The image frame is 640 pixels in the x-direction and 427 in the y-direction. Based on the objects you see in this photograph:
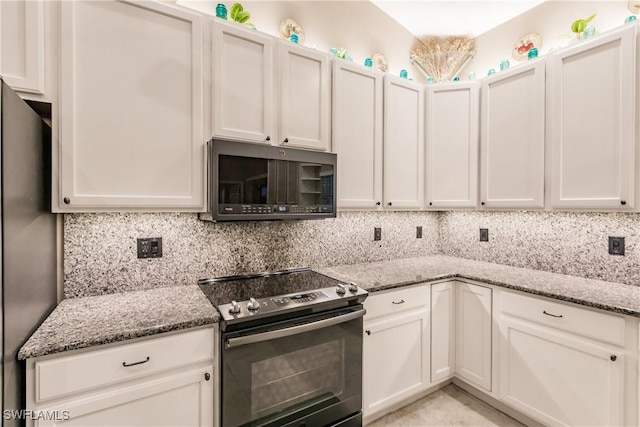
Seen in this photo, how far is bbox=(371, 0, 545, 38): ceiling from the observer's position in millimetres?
2455

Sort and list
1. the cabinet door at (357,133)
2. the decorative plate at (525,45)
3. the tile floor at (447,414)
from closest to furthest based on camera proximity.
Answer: the tile floor at (447,414) < the cabinet door at (357,133) < the decorative plate at (525,45)

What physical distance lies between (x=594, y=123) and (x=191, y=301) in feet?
8.02

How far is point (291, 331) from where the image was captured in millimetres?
1429

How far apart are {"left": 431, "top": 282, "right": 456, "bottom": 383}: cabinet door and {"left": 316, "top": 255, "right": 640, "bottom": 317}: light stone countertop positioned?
116 millimetres

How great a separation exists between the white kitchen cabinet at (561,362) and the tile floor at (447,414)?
0.58ft

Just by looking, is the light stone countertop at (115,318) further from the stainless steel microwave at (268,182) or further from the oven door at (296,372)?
the stainless steel microwave at (268,182)

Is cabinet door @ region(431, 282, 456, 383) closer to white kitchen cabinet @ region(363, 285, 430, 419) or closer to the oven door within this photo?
white kitchen cabinet @ region(363, 285, 430, 419)

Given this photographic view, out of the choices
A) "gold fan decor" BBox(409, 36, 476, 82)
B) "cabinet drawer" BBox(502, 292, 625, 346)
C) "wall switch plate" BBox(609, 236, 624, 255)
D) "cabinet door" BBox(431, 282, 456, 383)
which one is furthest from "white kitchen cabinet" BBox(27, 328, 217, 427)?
"gold fan decor" BBox(409, 36, 476, 82)

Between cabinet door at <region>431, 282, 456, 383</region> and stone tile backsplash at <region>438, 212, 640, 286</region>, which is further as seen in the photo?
cabinet door at <region>431, 282, 456, 383</region>

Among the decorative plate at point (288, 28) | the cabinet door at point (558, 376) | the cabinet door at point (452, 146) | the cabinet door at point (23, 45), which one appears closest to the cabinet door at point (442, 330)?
the cabinet door at point (558, 376)

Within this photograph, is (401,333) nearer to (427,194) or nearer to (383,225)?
(383,225)

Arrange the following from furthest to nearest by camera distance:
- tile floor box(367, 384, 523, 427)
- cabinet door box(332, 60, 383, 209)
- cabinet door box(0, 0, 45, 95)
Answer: cabinet door box(332, 60, 383, 209)
tile floor box(367, 384, 523, 427)
cabinet door box(0, 0, 45, 95)

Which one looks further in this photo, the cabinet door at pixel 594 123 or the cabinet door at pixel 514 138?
the cabinet door at pixel 514 138

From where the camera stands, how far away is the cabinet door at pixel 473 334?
6.62ft
